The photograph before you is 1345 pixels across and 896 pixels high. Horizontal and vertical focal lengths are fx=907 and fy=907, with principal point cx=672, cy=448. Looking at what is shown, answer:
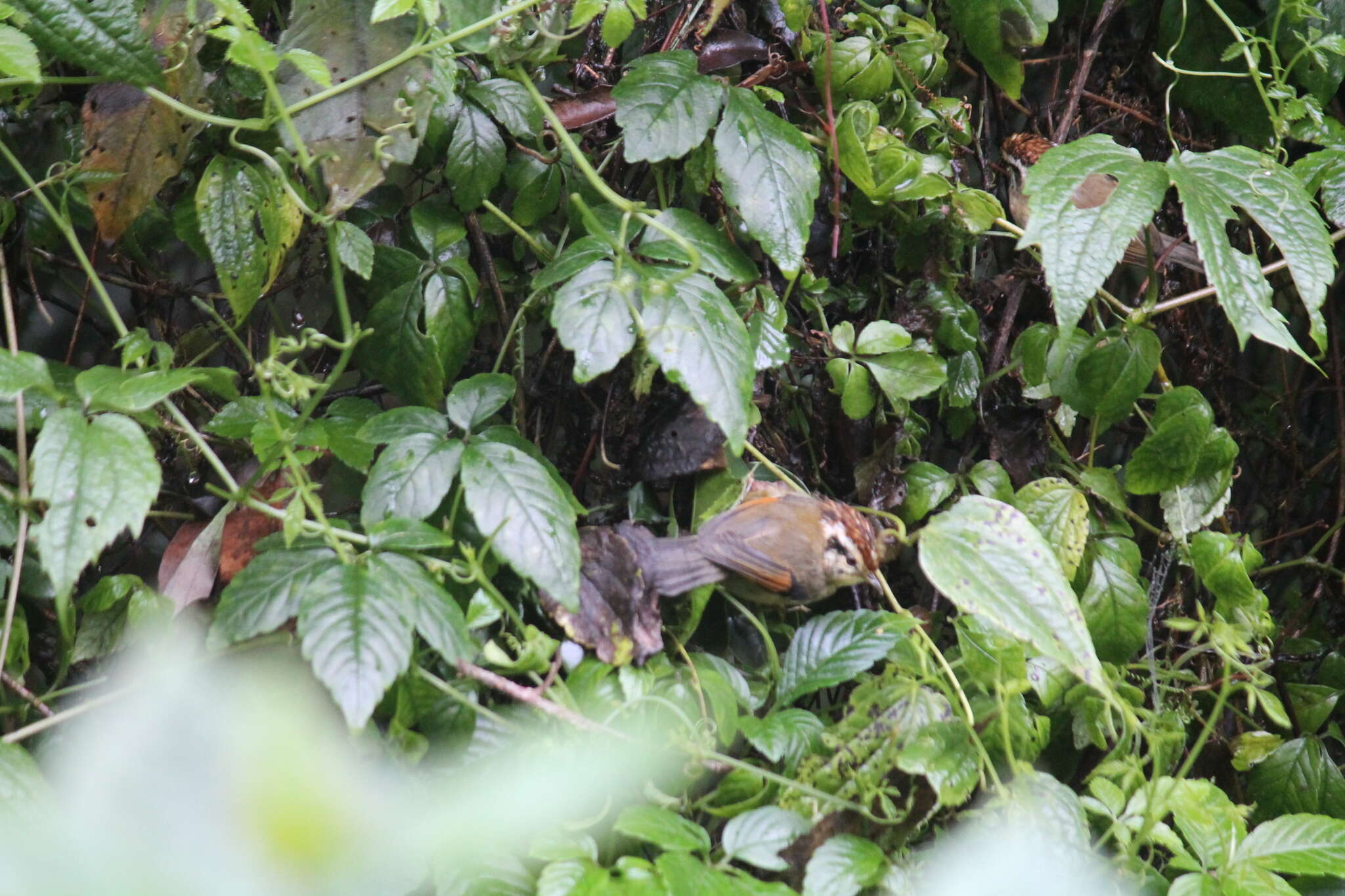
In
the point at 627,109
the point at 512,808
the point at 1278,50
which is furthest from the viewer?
the point at 1278,50

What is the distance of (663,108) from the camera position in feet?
2.77

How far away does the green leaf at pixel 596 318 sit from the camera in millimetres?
749

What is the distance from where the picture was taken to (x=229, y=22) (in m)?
0.81

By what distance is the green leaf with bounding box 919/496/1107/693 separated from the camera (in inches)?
27.8

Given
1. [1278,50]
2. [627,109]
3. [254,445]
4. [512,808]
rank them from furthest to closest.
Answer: [1278,50] < [627,109] < [254,445] < [512,808]

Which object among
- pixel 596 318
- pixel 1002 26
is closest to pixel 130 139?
pixel 596 318

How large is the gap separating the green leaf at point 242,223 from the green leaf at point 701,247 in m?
0.32

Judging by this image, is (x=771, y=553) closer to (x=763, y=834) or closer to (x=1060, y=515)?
(x=763, y=834)

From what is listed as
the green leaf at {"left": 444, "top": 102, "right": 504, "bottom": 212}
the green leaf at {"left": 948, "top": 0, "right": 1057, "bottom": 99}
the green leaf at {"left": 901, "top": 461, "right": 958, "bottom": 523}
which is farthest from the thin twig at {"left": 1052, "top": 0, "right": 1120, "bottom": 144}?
the green leaf at {"left": 444, "top": 102, "right": 504, "bottom": 212}

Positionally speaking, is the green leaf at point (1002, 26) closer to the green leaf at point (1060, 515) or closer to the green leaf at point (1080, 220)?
the green leaf at point (1080, 220)

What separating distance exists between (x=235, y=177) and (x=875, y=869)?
0.79 meters

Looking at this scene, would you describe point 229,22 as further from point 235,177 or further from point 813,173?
point 813,173

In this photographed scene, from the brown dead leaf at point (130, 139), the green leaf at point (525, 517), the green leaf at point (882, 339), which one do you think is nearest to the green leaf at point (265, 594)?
the green leaf at point (525, 517)

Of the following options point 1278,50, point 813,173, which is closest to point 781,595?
point 813,173
